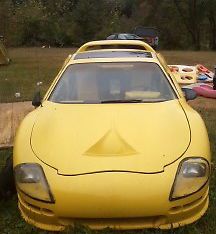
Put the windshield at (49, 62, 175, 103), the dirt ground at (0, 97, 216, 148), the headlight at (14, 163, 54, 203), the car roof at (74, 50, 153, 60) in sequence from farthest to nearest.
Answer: the dirt ground at (0, 97, 216, 148), the car roof at (74, 50, 153, 60), the windshield at (49, 62, 175, 103), the headlight at (14, 163, 54, 203)

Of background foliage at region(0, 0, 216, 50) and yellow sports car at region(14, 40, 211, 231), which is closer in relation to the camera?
yellow sports car at region(14, 40, 211, 231)

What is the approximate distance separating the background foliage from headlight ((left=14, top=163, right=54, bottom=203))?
3411 cm

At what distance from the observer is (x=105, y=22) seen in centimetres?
4000

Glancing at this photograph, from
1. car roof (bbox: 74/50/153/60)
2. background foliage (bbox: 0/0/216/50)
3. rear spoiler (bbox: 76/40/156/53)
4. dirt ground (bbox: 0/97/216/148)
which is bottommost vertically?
background foliage (bbox: 0/0/216/50)

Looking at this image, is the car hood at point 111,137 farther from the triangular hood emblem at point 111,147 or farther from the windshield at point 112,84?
the windshield at point 112,84


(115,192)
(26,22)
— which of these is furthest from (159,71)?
(26,22)

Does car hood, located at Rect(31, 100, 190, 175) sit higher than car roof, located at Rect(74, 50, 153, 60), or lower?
lower

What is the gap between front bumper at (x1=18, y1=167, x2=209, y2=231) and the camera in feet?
10.4

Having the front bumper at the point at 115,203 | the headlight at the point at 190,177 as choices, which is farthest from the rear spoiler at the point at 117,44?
the front bumper at the point at 115,203

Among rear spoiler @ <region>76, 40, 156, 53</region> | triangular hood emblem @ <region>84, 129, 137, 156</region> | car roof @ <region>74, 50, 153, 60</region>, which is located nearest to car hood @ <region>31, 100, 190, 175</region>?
triangular hood emblem @ <region>84, 129, 137, 156</region>

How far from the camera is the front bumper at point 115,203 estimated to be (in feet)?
10.4

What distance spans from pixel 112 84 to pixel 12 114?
3.61 m

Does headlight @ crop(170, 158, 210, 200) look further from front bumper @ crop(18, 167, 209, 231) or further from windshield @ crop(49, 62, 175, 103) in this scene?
windshield @ crop(49, 62, 175, 103)

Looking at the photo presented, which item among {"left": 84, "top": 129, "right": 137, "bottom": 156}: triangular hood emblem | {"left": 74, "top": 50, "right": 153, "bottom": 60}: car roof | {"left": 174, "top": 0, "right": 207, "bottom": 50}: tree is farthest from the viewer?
{"left": 174, "top": 0, "right": 207, "bottom": 50}: tree
